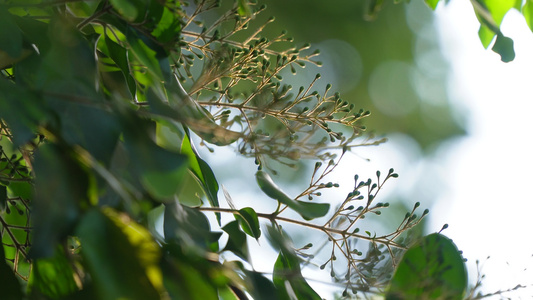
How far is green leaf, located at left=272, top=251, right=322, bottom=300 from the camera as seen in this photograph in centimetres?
47

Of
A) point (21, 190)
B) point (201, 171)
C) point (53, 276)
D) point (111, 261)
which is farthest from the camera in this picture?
point (21, 190)

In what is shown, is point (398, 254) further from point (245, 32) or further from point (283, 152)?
point (245, 32)

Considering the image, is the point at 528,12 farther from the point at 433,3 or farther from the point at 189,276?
the point at 189,276

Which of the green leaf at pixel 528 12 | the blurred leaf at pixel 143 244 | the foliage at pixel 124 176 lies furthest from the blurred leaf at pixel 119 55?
the green leaf at pixel 528 12

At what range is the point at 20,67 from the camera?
1.42ft

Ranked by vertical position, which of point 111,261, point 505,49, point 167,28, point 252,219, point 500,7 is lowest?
point 111,261

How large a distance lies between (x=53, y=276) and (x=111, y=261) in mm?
128

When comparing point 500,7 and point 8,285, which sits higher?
point 500,7

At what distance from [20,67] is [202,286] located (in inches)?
8.4

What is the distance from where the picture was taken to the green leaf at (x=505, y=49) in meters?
0.64

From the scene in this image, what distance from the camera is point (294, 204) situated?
478 millimetres

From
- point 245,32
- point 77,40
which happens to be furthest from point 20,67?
point 245,32

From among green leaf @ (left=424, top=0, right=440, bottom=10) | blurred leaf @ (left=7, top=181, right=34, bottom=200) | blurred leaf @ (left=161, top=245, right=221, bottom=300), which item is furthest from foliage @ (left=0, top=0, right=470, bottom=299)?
green leaf @ (left=424, top=0, right=440, bottom=10)

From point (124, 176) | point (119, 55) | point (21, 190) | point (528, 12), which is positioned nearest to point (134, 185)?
point (124, 176)
